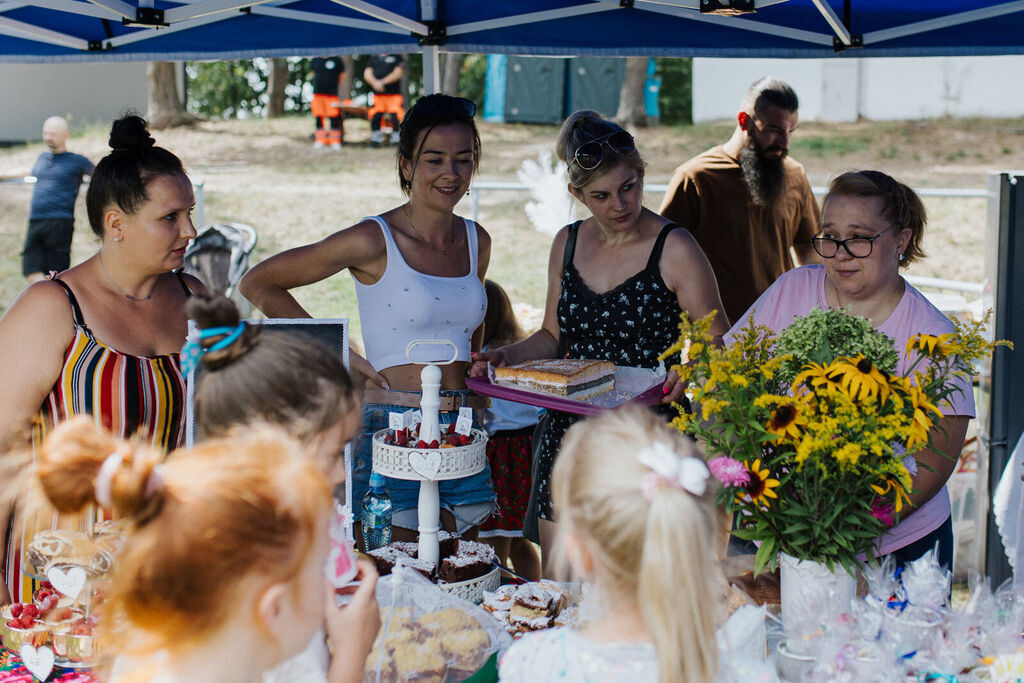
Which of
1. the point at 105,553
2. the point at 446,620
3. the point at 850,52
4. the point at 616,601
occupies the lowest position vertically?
the point at 446,620

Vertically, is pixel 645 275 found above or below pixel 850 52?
below

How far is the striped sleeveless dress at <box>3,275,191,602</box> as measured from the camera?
231cm

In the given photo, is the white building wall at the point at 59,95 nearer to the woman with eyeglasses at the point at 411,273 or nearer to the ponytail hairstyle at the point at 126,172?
the woman with eyeglasses at the point at 411,273

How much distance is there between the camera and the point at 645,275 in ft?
9.77

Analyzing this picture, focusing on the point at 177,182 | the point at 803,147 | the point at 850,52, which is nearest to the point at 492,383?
the point at 177,182

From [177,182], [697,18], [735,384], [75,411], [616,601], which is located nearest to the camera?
[616,601]

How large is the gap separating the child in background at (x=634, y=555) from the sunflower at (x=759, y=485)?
0.45 meters

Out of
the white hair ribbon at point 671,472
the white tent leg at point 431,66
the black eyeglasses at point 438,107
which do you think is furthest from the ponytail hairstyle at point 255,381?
the white tent leg at point 431,66

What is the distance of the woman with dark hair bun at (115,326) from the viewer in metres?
2.29

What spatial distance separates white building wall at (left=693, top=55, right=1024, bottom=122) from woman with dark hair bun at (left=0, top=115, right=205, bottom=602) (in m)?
13.6

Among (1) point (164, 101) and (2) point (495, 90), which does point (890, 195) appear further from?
(1) point (164, 101)

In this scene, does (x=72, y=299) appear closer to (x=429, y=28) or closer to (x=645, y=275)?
(x=645, y=275)

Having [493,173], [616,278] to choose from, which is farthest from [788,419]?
[493,173]

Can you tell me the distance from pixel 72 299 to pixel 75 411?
0.88ft
